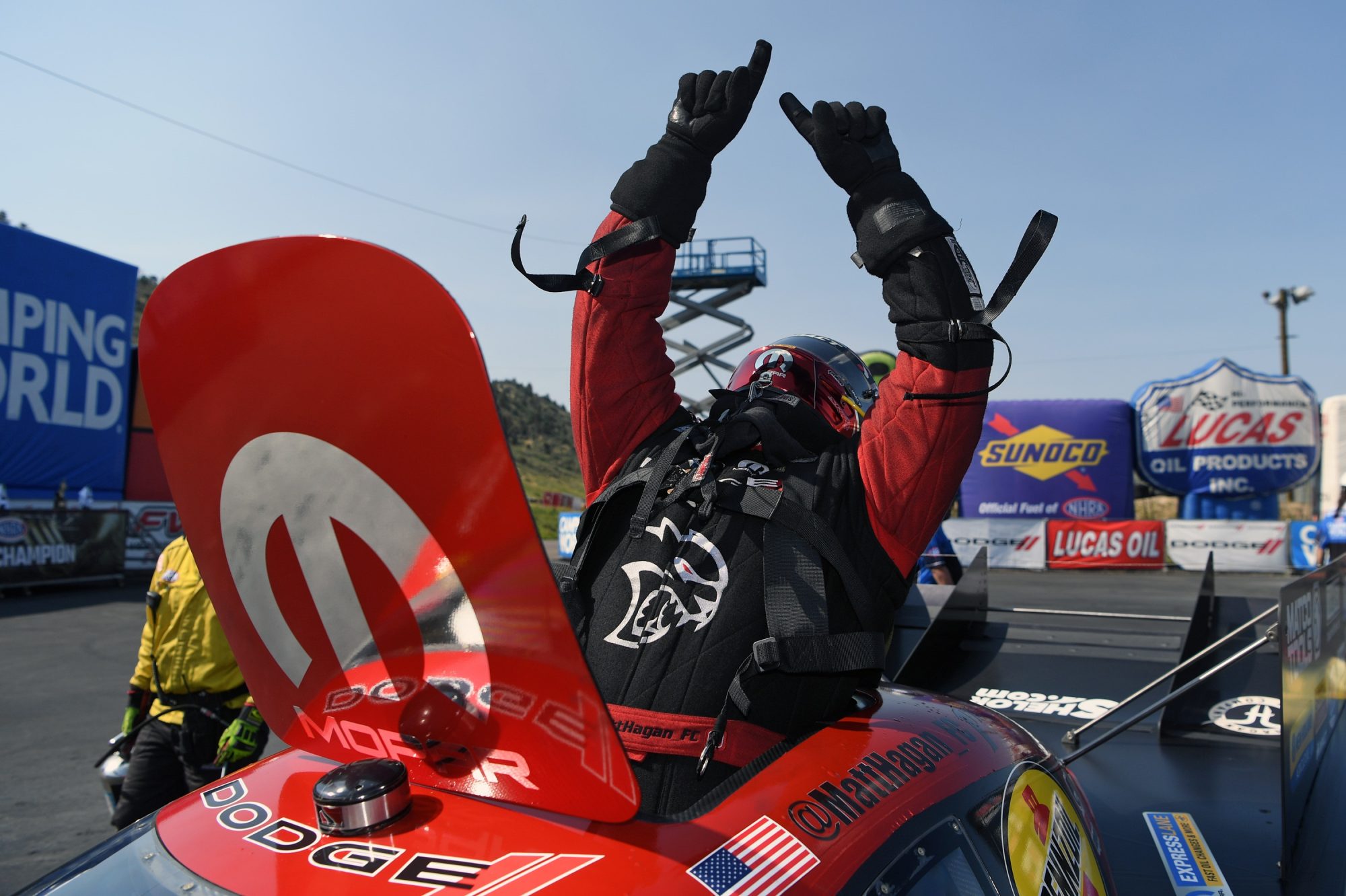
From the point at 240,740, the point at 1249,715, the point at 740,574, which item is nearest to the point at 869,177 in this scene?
the point at 740,574

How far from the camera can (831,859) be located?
1.30 metres

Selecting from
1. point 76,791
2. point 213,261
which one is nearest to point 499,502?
point 213,261

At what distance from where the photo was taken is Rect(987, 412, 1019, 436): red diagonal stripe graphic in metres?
19.1

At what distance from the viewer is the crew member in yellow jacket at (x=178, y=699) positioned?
12.9 feet

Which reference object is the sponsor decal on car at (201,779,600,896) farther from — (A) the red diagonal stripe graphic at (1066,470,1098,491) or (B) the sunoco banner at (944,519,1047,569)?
(A) the red diagonal stripe graphic at (1066,470,1098,491)

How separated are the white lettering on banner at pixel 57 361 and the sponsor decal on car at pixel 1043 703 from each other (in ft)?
63.8

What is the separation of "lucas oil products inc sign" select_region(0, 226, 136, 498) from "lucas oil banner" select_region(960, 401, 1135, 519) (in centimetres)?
1860

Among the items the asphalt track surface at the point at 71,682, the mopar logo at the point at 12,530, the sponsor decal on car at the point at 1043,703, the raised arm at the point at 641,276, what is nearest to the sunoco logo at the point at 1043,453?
the asphalt track surface at the point at 71,682

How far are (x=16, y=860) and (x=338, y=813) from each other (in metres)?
4.57

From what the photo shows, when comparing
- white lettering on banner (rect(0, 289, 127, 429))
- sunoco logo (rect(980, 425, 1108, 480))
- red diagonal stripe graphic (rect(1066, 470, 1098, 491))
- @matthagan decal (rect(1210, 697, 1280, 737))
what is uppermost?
white lettering on banner (rect(0, 289, 127, 429))

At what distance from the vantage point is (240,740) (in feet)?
12.0

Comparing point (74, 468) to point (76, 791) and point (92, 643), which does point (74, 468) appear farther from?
point (76, 791)

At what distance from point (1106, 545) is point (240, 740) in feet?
58.6

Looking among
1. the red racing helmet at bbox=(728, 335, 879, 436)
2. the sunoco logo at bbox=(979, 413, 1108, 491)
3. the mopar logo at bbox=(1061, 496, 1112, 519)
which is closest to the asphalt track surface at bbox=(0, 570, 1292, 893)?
the mopar logo at bbox=(1061, 496, 1112, 519)
